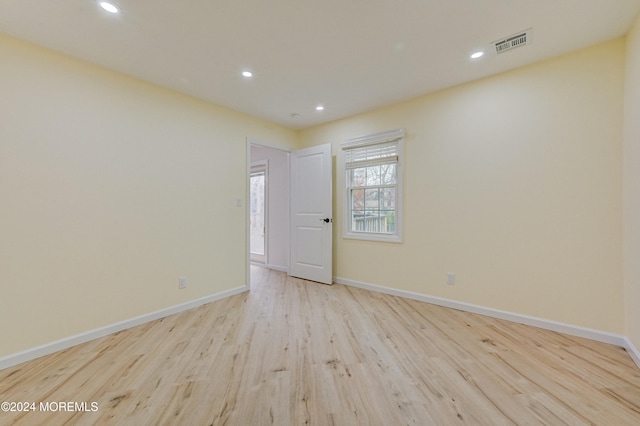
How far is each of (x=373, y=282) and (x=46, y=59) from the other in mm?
4033

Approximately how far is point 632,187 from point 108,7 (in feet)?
13.0

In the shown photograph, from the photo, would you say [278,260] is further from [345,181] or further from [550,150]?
[550,150]

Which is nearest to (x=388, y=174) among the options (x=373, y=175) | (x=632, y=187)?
(x=373, y=175)

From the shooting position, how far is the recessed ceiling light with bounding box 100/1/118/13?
1709 millimetres

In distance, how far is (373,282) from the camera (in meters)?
3.65

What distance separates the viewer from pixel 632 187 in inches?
77.1

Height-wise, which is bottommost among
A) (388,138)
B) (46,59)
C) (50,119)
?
(50,119)

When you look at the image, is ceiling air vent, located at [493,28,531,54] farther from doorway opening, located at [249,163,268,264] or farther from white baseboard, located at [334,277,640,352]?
doorway opening, located at [249,163,268,264]

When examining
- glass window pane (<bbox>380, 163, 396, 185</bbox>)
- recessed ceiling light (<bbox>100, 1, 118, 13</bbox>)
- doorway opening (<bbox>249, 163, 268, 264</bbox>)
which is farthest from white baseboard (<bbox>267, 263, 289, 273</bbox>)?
recessed ceiling light (<bbox>100, 1, 118, 13</bbox>)

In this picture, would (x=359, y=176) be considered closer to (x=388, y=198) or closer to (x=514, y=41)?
(x=388, y=198)

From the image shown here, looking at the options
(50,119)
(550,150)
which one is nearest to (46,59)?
(50,119)

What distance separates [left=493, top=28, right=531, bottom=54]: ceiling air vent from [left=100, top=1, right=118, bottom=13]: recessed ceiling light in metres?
2.86

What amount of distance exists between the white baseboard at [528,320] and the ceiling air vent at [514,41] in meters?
2.47

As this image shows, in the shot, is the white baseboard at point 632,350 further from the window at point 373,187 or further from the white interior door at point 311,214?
the white interior door at point 311,214
